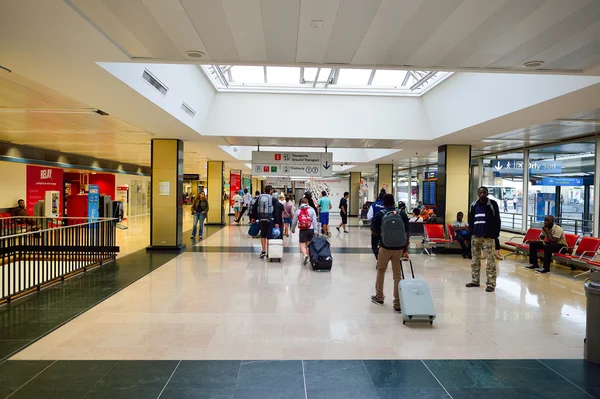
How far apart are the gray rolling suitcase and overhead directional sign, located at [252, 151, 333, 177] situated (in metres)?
8.22

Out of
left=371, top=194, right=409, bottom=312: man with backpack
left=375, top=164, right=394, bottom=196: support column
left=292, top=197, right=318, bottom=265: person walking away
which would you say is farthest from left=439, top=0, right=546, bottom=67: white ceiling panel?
left=375, top=164, right=394, bottom=196: support column

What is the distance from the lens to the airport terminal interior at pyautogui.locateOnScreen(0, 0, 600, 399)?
3857 millimetres

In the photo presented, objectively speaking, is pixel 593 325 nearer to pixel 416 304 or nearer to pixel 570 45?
pixel 416 304

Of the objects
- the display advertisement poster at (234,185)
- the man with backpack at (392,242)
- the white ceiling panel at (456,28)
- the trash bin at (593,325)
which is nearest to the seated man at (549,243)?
the man with backpack at (392,242)

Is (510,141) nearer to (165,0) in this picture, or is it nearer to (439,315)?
(439,315)

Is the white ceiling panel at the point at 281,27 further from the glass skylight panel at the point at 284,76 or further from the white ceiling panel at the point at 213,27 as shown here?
the glass skylight panel at the point at 284,76

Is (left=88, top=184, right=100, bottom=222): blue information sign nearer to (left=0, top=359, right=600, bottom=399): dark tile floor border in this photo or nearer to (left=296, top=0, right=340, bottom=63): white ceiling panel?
(left=0, top=359, right=600, bottom=399): dark tile floor border

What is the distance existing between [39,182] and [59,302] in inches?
526

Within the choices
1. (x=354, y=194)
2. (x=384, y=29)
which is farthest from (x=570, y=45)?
(x=354, y=194)

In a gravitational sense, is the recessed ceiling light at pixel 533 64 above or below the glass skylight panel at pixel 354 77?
below

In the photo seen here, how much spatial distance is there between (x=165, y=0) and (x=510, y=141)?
1245 centimetres

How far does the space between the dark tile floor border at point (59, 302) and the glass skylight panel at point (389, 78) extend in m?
8.18

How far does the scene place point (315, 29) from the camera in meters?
4.19

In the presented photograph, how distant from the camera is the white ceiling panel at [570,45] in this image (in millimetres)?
4125
